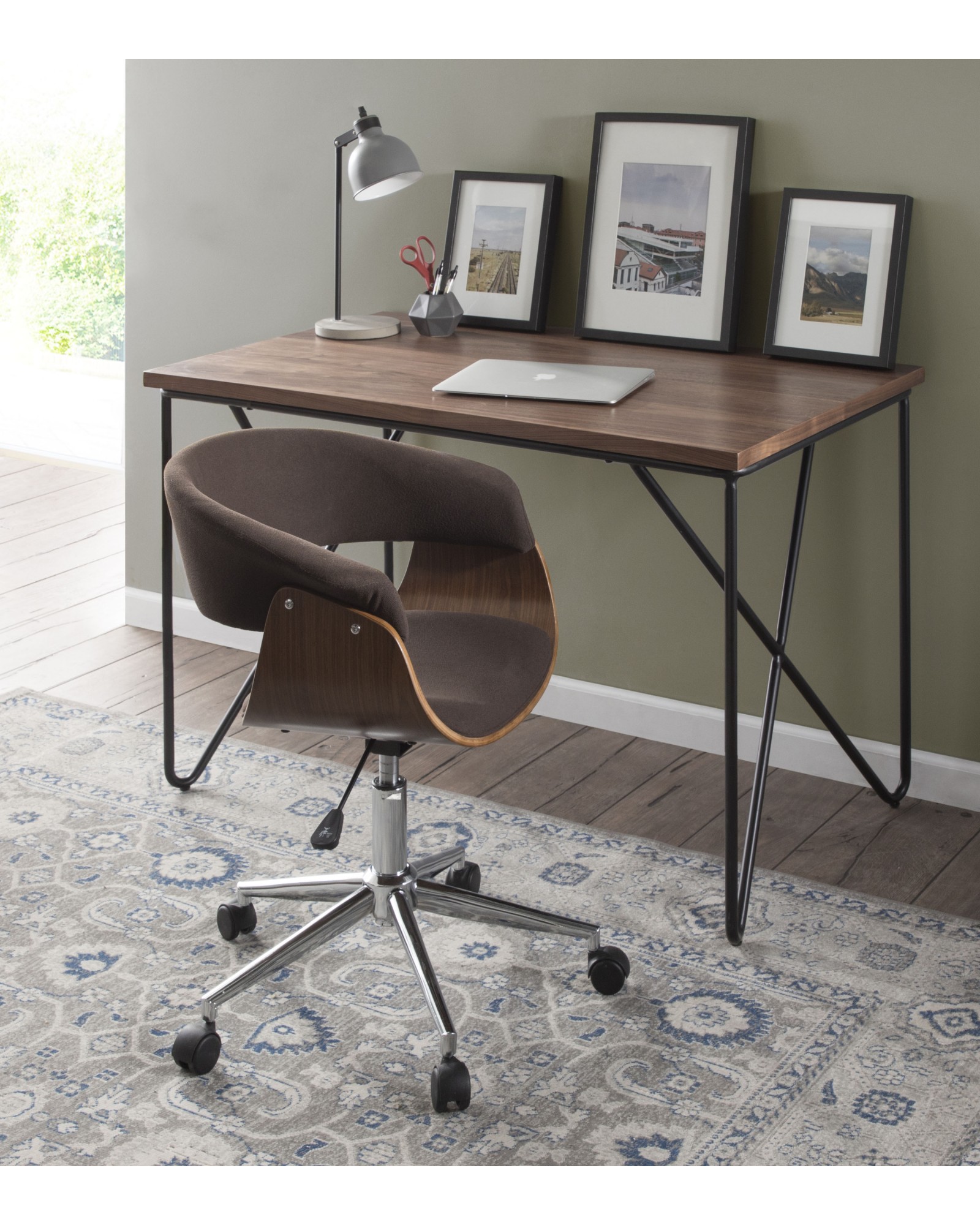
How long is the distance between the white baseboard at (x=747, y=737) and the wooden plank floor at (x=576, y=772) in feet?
0.08

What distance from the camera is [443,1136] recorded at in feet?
6.15

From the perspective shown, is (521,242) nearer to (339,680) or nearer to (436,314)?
(436,314)

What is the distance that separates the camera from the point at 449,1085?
1.90m

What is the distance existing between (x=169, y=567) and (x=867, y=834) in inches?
57.8

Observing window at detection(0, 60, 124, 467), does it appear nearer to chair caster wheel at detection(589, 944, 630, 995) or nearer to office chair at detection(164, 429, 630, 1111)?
office chair at detection(164, 429, 630, 1111)

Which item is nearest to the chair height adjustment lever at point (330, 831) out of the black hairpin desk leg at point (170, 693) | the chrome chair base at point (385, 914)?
the chrome chair base at point (385, 914)

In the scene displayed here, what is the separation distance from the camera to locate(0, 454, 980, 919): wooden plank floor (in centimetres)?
270

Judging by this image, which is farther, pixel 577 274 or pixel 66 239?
pixel 66 239

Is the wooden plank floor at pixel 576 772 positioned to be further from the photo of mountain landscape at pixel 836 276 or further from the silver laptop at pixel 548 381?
the photo of mountain landscape at pixel 836 276

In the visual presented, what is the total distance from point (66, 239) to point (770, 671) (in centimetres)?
350

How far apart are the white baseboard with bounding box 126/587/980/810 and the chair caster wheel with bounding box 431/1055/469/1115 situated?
4.52 feet

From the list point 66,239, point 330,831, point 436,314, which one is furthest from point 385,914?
point 66,239

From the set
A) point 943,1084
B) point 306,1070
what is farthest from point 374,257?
point 943,1084
